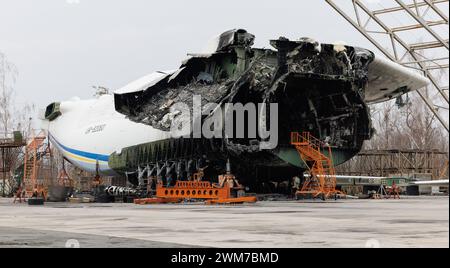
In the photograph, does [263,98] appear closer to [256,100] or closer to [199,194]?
[256,100]

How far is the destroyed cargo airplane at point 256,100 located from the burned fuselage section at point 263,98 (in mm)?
65

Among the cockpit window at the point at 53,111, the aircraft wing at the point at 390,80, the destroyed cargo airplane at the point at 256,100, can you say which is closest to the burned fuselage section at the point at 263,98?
the destroyed cargo airplane at the point at 256,100

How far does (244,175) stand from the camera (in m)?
47.1

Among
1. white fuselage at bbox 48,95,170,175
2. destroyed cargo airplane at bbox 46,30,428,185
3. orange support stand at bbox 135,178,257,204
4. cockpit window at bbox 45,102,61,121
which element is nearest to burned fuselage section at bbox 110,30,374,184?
destroyed cargo airplane at bbox 46,30,428,185

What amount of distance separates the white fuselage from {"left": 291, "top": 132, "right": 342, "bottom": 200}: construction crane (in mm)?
9725

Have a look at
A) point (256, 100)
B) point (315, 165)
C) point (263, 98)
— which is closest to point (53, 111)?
point (256, 100)

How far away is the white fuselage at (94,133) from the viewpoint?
52062 millimetres

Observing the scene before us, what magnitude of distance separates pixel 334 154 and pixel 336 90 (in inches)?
214

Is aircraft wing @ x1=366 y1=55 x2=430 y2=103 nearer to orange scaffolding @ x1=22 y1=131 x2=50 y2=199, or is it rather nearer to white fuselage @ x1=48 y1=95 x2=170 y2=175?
white fuselage @ x1=48 y1=95 x2=170 y2=175

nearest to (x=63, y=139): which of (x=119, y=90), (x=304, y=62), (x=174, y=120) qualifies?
(x=119, y=90)

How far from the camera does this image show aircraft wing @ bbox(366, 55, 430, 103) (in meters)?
46.2

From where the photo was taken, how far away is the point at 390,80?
48531 millimetres
